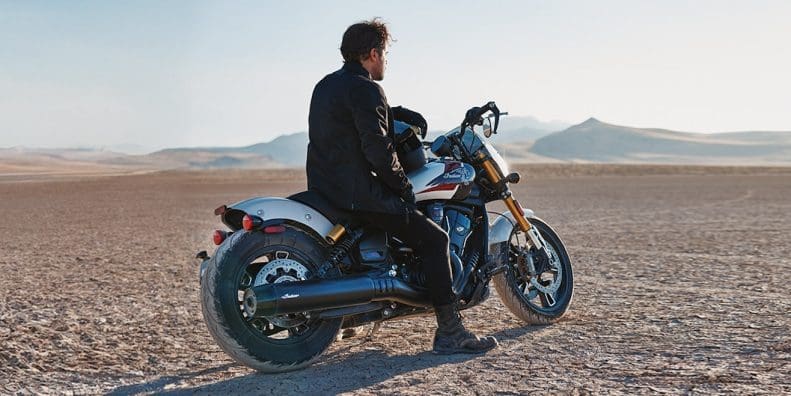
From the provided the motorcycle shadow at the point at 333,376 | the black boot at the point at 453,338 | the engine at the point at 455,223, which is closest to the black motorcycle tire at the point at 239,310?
the motorcycle shadow at the point at 333,376

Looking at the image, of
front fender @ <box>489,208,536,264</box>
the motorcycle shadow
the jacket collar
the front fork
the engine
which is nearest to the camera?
the motorcycle shadow

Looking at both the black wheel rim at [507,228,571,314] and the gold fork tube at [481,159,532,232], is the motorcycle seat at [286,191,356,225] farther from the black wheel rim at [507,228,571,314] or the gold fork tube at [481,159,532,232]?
the black wheel rim at [507,228,571,314]

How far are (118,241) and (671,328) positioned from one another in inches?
394

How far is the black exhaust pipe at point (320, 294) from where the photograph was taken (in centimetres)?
461

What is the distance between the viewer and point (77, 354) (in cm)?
545

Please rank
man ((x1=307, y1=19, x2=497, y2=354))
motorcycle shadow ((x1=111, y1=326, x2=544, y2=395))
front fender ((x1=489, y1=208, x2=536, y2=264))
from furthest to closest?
1. front fender ((x1=489, y1=208, x2=536, y2=264))
2. man ((x1=307, y1=19, x2=497, y2=354))
3. motorcycle shadow ((x1=111, y1=326, x2=544, y2=395))

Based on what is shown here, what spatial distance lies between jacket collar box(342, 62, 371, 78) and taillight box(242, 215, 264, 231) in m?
1.00

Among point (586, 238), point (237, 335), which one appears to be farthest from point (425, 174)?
point (586, 238)

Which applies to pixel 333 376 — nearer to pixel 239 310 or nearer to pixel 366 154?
pixel 239 310

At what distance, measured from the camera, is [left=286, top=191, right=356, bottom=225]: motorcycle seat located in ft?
16.4

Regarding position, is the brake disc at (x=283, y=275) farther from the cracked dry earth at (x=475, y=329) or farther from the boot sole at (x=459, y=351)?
the boot sole at (x=459, y=351)

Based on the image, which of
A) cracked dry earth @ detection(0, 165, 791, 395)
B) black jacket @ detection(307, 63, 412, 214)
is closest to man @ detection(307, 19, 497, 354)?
black jacket @ detection(307, 63, 412, 214)

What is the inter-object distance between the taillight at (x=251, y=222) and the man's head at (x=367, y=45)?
108 cm

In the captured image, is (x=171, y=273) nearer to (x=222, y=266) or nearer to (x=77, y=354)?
(x=77, y=354)
